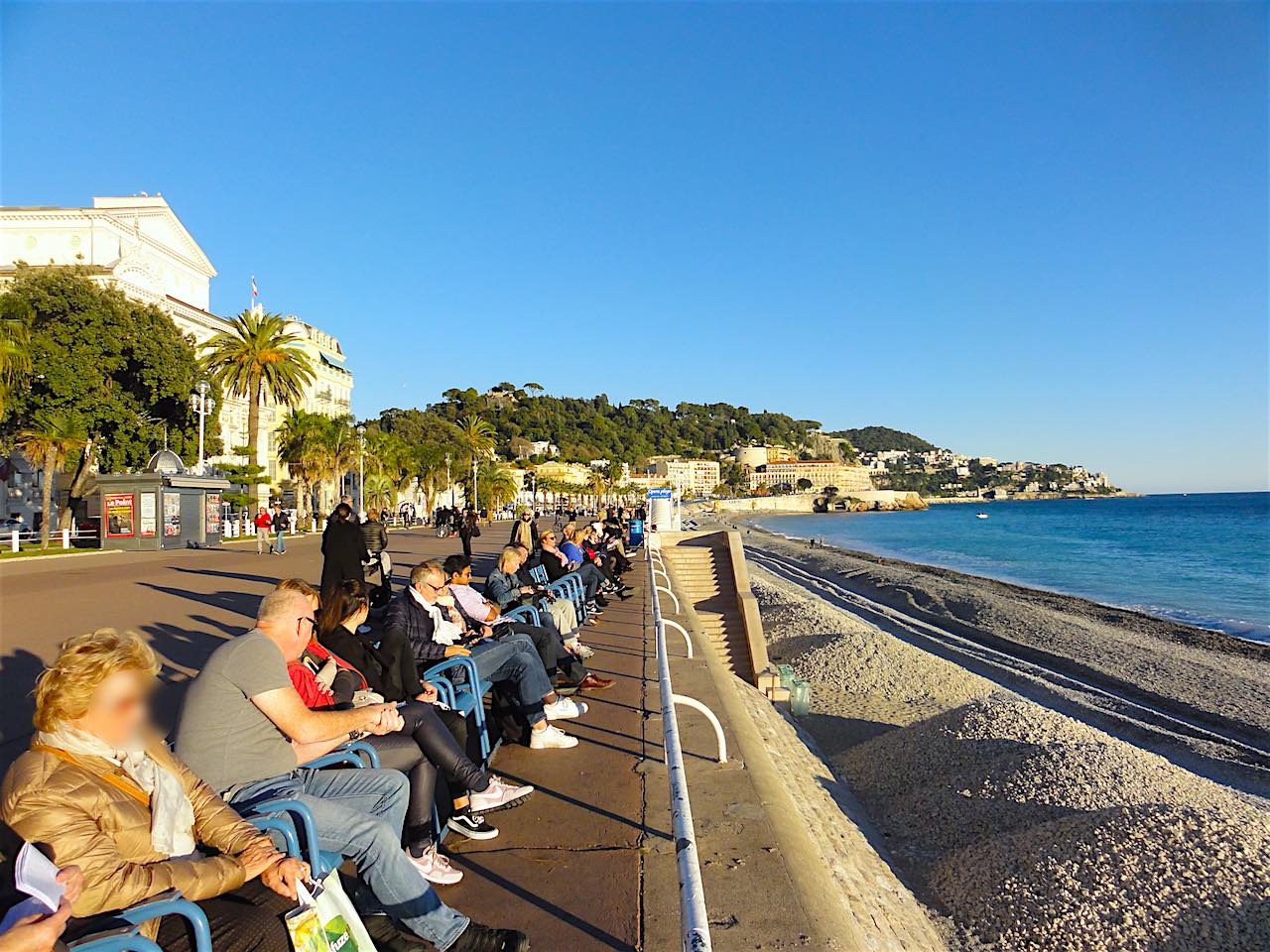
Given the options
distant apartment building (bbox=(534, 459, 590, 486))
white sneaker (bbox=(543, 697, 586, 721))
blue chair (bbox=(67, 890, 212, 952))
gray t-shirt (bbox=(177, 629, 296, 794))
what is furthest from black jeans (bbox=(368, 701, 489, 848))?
distant apartment building (bbox=(534, 459, 590, 486))

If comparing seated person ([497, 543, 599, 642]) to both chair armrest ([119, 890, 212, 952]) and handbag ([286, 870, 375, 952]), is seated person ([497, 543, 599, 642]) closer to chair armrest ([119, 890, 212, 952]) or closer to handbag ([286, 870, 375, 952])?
handbag ([286, 870, 375, 952])

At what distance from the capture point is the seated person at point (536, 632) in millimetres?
6414

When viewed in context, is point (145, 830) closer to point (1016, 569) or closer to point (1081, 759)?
point (1081, 759)

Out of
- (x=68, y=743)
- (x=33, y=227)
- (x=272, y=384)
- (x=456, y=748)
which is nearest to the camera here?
(x=68, y=743)

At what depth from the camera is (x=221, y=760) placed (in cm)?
295

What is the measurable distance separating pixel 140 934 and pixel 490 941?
121cm

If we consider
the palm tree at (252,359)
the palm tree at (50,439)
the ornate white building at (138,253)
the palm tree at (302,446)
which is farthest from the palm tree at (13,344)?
the palm tree at (302,446)

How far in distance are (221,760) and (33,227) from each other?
5558cm

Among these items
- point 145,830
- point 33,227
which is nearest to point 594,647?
point 145,830

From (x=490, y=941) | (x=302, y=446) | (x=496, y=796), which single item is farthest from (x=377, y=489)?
(x=490, y=941)

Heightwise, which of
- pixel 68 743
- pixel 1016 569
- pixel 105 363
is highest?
pixel 105 363

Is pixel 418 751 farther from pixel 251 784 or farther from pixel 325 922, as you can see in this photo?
pixel 325 922

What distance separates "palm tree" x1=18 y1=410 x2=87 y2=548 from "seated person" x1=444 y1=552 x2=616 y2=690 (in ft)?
81.0

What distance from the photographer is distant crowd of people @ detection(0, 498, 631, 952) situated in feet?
7.00
